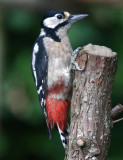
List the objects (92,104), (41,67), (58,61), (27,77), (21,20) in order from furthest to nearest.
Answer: (21,20) < (27,77) < (41,67) < (58,61) < (92,104)

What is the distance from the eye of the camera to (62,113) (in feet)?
14.6

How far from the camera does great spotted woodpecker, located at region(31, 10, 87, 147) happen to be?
4.31 meters

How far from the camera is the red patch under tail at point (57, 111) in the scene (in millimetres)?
4441

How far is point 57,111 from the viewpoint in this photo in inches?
175

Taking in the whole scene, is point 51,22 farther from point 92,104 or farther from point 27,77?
point 27,77

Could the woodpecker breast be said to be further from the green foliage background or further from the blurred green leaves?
the blurred green leaves

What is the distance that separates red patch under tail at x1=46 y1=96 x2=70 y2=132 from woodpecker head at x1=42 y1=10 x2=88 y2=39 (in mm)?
653

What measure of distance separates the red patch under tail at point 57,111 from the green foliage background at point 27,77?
5.33 feet

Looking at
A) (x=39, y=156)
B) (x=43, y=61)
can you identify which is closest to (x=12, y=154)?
(x=39, y=156)

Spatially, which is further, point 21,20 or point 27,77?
point 21,20

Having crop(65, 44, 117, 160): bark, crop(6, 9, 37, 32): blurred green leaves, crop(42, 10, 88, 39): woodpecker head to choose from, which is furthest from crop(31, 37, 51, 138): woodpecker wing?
crop(6, 9, 37, 32): blurred green leaves

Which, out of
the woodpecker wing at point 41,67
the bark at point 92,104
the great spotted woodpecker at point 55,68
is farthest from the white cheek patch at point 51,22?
the bark at point 92,104

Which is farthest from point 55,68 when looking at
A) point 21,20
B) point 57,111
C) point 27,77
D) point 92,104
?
point 21,20

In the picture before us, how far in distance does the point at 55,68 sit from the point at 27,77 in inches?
76.9
